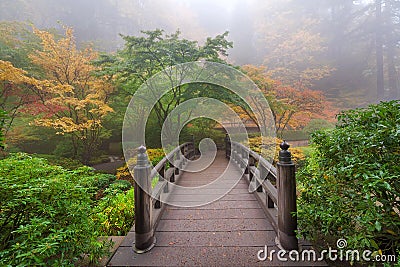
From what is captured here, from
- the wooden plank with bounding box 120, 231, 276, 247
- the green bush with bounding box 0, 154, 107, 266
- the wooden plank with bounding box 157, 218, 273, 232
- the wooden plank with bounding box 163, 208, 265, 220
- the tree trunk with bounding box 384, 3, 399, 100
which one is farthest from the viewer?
the tree trunk with bounding box 384, 3, 399, 100

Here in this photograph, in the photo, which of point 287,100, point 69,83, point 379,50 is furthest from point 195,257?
point 379,50

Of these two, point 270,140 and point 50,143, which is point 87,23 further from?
point 270,140

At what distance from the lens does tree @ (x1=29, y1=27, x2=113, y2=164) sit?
600 cm

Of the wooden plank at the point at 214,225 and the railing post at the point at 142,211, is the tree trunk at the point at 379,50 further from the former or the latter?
the railing post at the point at 142,211

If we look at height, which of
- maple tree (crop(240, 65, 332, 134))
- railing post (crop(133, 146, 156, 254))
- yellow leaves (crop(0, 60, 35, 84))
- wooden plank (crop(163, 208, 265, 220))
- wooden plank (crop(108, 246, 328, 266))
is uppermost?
yellow leaves (crop(0, 60, 35, 84))

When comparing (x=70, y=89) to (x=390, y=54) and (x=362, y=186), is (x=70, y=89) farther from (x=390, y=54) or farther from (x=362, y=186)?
(x=390, y=54)

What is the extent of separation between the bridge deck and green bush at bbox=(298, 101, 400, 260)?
0.55 meters

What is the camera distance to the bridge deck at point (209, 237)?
66.4 inches

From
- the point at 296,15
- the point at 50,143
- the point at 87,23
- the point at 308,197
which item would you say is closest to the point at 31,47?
the point at 50,143

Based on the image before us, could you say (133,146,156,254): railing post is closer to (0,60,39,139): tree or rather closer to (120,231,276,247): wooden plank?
(120,231,276,247): wooden plank

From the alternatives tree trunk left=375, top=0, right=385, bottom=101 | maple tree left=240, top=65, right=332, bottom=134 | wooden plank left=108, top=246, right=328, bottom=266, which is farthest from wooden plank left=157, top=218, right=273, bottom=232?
tree trunk left=375, top=0, right=385, bottom=101

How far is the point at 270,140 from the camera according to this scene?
6000mm

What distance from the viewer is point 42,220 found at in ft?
3.96

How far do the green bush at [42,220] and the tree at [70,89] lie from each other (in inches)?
207
